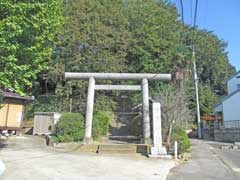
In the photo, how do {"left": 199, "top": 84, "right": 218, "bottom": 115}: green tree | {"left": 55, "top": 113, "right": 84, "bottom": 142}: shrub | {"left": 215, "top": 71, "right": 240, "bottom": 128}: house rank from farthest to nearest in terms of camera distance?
1. {"left": 199, "top": 84, "right": 218, "bottom": 115}: green tree
2. {"left": 215, "top": 71, "right": 240, "bottom": 128}: house
3. {"left": 55, "top": 113, "right": 84, "bottom": 142}: shrub

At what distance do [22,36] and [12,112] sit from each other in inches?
464

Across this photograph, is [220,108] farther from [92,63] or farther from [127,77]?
[127,77]

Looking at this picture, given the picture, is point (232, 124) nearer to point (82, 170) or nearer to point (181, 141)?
A: point (181, 141)

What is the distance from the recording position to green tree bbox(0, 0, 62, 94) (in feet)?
33.9

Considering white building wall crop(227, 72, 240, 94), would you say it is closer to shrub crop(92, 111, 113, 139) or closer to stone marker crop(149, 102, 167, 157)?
shrub crop(92, 111, 113, 139)

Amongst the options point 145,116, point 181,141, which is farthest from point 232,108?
point 181,141

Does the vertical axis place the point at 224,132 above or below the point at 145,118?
below

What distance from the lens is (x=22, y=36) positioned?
1094 cm

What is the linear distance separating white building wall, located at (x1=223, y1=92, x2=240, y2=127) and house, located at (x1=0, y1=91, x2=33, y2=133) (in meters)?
22.1

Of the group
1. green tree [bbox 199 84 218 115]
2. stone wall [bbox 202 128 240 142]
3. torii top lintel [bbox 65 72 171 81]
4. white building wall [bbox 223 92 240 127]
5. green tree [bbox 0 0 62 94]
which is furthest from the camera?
green tree [bbox 199 84 218 115]

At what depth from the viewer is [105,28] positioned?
1105 inches

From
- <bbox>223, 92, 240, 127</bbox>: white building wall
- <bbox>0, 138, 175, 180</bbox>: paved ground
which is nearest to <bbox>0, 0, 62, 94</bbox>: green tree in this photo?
<bbox>0, 138, 175, 180</bbox>: paved ground

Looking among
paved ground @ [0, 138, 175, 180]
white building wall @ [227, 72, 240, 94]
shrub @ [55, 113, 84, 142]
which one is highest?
white building wall @ [227, 72, 240, 94]

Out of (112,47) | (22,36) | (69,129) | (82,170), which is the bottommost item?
(82,170)
